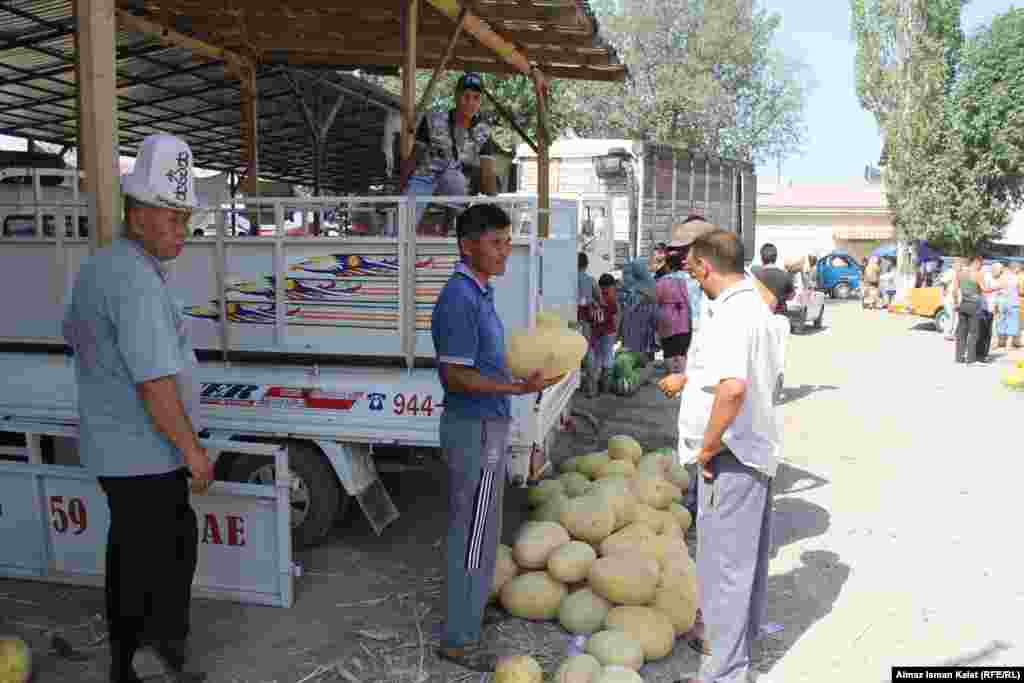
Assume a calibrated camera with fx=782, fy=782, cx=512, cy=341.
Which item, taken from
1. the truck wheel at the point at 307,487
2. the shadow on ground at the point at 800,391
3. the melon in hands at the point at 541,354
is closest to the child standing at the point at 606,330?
the shadow on ground at the point at 800,391

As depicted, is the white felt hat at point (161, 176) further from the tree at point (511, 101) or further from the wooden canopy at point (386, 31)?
the tree at point (511, 101)

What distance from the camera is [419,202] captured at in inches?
196

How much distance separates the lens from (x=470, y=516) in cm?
369

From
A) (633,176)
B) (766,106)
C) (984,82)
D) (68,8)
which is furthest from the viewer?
(766,106)

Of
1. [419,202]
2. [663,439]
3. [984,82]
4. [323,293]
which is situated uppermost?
[984,82]

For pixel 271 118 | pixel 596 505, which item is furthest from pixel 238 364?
pixel 271 118

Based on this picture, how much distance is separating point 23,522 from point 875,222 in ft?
167

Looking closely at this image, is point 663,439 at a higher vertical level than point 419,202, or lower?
lower

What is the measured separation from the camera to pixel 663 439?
8.66 m

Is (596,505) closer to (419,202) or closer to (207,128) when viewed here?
(419,202)

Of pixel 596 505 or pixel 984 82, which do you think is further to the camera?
pixel 984 82

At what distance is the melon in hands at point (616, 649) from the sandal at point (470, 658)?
503 mm

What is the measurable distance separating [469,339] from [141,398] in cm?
136

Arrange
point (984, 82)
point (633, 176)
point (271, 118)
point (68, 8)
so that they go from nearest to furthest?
point (68, 8)
point (271, 118)
point (633, 176)
point (984, 82)
